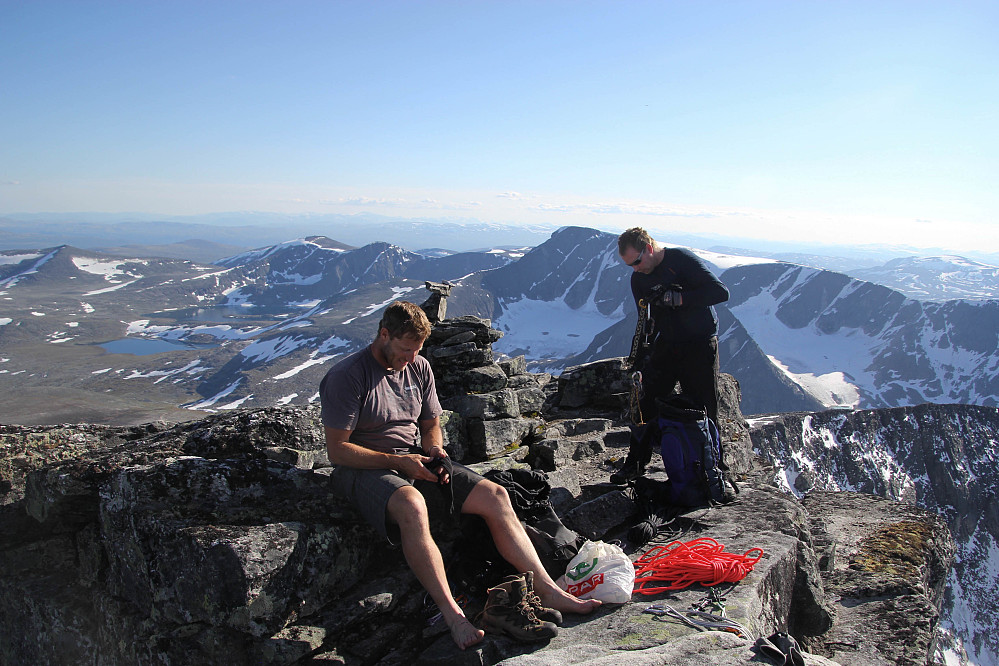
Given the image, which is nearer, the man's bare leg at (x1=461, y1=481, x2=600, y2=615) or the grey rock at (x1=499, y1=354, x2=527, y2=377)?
the man's bare leg at (x1=461, y1=481, x2=600, y2=615)

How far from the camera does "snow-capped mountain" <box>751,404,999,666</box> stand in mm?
93312

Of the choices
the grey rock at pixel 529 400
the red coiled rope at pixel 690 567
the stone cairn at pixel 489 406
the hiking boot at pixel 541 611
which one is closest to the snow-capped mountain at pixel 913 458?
the stone cairn at pixel 489 406

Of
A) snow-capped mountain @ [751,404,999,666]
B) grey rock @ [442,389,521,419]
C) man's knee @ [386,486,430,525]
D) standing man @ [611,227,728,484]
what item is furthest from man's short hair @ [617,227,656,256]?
snow-capped mountain @ [751,404,999,666]

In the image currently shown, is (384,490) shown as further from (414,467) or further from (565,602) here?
(565,602)

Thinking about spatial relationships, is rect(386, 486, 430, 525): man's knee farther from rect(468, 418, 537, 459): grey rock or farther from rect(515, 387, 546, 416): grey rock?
rect(515, 387, 546, 416): grey rock

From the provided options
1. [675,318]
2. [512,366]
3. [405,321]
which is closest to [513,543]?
[405,321]

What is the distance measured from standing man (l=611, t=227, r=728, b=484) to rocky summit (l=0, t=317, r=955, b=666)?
1.82m

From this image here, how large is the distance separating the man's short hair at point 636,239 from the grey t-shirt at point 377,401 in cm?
405

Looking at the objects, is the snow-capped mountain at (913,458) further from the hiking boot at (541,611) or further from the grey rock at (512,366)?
the hiking boot at (541,611)

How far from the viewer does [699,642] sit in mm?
5020

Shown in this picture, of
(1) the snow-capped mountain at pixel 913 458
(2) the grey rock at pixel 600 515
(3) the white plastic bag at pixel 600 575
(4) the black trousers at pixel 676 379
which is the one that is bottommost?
(1) the snow-capped mountain at pixel 913 458

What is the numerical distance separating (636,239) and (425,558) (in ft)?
19.6

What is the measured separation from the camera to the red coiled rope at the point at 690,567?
650 centimetres

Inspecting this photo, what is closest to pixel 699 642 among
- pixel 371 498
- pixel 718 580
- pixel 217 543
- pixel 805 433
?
pixel 718 580
